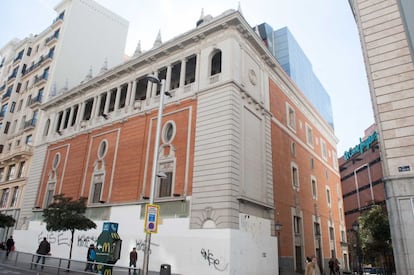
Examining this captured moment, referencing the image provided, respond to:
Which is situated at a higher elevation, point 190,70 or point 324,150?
point 190,70

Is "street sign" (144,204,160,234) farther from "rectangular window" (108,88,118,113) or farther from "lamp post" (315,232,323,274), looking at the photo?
"lamp post" (315,232,323,274)

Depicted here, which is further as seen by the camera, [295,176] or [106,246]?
[295,176]

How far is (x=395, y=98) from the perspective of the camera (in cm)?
1500

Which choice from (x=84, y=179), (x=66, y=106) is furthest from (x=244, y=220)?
(x=66, y=106)

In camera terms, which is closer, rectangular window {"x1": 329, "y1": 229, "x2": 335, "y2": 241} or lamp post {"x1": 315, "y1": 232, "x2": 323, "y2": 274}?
lamp post {"x1": 315, "y1": 232, "x2": 323, "y2": 274}

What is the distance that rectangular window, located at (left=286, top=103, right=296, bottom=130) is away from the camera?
30172 millimetres

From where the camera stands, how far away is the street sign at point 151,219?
10.8 m

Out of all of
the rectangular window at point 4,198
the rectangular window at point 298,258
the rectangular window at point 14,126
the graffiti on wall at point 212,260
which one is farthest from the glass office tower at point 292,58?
the rectangular window at point 4,198

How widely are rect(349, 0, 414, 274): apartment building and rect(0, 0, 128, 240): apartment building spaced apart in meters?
25.7

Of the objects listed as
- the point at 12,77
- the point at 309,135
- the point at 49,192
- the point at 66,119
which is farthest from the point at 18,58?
the point at 309,135

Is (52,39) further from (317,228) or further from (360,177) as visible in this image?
(360,177)

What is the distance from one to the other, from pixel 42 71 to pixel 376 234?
40.3 meters

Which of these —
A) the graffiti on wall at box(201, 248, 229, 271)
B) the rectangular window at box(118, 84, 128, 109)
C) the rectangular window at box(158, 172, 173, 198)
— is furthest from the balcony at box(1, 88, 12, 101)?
the graffiti on wall at box(201, 248, 229, 271)

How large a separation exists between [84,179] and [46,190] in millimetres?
6343
